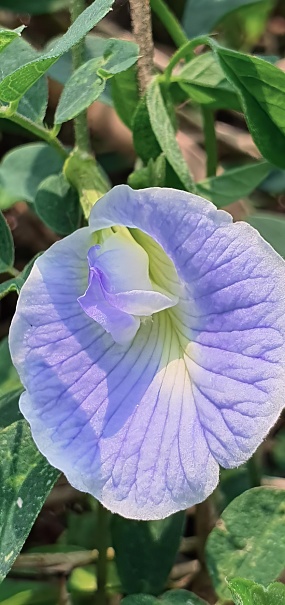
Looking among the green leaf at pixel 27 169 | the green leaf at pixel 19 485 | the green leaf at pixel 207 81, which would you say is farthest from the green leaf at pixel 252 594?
the green leaf at pixel 27 169

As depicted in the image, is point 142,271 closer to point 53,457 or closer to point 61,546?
point 53,457

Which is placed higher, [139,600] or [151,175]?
[151,175]

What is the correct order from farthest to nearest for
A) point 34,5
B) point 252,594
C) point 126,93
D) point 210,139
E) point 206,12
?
point 34,5 → point 206,12 → point 210,139 → point 126,93 → point 252,594

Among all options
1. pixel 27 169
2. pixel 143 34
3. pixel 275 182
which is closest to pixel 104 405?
pixel 143 34

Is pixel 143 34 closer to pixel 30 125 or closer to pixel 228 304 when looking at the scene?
pixel 30 125

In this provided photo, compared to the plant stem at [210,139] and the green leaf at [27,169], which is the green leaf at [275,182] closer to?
the plant stem at [210,139]

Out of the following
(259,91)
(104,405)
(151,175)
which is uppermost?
(259,91)

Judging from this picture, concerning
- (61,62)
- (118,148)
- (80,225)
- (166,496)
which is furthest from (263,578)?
(118,148)

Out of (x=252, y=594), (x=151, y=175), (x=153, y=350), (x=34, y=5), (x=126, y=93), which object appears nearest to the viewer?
(x=252, y=594)
